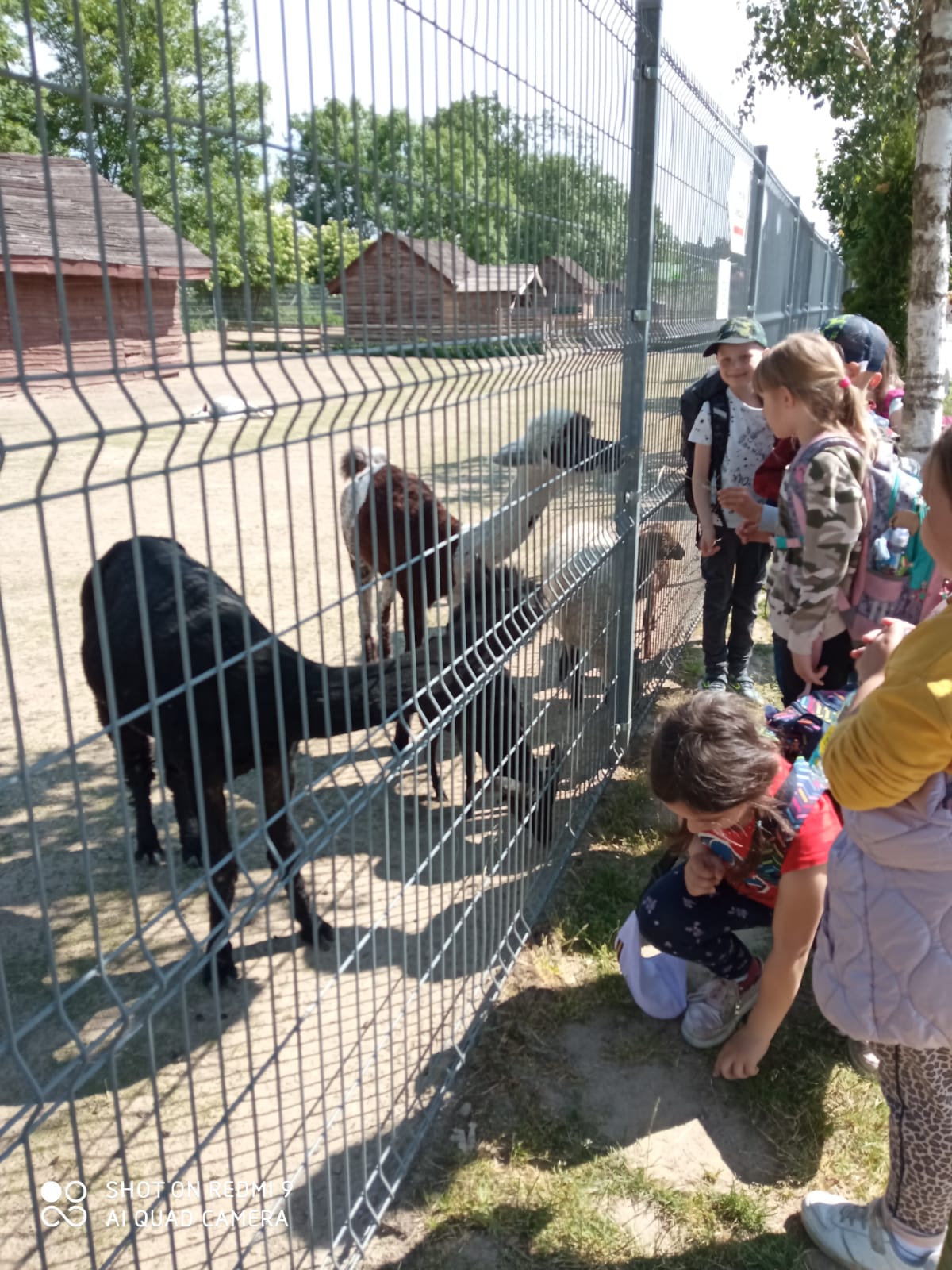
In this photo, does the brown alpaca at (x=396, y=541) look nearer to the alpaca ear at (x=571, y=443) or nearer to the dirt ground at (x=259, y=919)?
the dirt ground at (x=259, y=919)

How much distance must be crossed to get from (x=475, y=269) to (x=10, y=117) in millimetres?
1307

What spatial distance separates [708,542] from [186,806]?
2.84m

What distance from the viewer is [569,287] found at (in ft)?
10.1

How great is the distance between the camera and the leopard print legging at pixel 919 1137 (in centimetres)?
200

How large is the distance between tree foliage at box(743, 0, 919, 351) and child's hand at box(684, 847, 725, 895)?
1010 cm

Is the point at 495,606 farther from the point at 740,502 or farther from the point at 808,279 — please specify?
the point at 808,279

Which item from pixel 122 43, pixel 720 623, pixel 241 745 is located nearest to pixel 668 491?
pixel 720 623

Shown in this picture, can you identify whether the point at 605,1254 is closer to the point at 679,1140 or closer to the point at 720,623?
the point at 679,1140

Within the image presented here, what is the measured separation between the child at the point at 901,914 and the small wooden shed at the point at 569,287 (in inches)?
55.6

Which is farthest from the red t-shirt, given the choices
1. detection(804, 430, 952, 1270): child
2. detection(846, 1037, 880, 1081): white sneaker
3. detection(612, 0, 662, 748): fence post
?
detection(612, 0, 662, 748): fence post

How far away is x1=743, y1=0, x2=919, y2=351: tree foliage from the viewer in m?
11.4

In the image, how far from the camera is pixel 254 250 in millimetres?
1484

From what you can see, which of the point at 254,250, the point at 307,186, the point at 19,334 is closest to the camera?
the point at 19,334

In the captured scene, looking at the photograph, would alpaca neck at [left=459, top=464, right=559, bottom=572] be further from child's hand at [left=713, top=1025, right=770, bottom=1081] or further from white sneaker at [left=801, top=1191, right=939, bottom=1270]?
white sneaker at [left=801, top=1191, right=939, bottom=1270]
